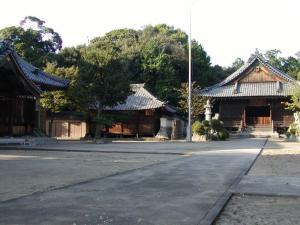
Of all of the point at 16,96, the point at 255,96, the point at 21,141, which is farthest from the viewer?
the point at 255,96

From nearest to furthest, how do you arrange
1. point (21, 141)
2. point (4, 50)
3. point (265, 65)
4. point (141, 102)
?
point (4, 50), point (21, 141), point (141, 102), point (265, 65)

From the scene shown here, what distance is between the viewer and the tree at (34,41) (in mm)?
52050

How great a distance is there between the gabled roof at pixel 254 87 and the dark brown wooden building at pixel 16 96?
2357 cm

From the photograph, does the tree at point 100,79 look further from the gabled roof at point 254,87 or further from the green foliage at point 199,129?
the gabled roof at point 254,87

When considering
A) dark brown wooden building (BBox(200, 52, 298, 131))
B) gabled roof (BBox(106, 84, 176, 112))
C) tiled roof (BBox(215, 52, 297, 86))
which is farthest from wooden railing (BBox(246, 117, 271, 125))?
gabled roof (BBox(106, 84, 176, 112))

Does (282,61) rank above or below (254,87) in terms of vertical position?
above

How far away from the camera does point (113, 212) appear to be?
6375 mm

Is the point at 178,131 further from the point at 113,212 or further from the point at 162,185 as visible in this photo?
the point at 113,212

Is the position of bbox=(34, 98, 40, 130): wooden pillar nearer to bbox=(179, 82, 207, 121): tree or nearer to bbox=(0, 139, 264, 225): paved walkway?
bbox=(179, 82, 207, 121): tree

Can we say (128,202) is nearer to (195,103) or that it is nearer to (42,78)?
(42,78)

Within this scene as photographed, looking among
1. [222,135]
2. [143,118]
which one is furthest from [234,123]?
[222,135]

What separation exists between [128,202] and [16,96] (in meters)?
22.5

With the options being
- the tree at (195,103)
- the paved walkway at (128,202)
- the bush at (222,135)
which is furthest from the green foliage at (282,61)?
the paved walkway at (128,202)

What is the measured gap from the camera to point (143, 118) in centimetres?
4606
